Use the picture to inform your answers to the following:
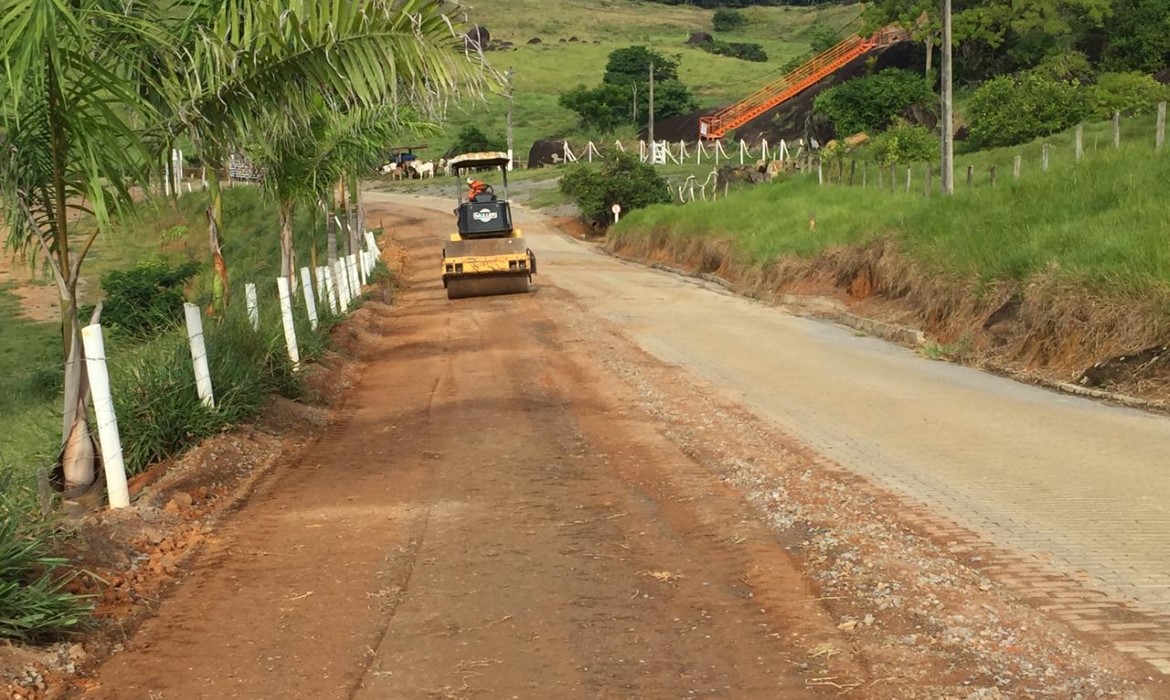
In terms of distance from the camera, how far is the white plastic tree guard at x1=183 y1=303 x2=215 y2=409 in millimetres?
9727

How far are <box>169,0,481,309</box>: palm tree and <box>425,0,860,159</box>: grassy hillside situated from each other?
7934 cm

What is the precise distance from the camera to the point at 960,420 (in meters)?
11.2

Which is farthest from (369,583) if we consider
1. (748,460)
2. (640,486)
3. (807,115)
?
(807,115)

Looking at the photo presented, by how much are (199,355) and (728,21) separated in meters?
160

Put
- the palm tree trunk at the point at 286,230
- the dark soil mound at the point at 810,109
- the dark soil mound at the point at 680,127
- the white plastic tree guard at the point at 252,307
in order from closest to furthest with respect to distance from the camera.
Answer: the white plastic tree guard at the point at 252,307 < the palm tree trunk at the point at 286,230 < the dark soil mound at the point at 810,109 < the dark soil mound at the point at 680,127

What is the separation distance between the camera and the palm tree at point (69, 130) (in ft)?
23.1

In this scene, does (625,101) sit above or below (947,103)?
above

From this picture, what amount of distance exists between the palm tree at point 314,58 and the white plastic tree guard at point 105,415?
2140 millimetres

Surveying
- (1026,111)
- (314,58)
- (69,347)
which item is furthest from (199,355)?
(1026,111)

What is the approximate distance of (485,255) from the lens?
26.7m

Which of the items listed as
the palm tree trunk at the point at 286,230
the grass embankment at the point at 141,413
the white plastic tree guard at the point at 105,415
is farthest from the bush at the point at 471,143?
the white plastic tree guard at the point at 105,415

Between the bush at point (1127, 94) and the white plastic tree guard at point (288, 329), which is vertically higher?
the bush at point (1127, 94)

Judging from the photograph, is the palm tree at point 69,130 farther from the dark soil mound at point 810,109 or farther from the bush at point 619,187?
the dark soil mound at point 810,109

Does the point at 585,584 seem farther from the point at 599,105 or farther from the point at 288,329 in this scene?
the point at 599,105
